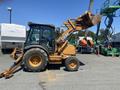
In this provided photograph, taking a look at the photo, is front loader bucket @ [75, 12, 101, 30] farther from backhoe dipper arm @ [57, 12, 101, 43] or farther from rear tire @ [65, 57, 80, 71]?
rear tire @ [65, 57, 80, 71]

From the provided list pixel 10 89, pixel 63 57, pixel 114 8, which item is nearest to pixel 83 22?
pixel 63 57

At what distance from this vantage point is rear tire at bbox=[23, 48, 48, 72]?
45.8ft

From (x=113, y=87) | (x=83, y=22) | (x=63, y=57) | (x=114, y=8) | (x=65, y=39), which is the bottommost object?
(x=113, y=87)

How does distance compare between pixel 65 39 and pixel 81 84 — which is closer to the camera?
pixel 81 84

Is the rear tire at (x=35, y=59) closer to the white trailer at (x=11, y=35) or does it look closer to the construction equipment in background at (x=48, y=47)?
the construction equipment in background at (x=48, y=47)

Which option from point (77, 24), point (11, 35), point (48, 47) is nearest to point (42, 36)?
point (48, 47)

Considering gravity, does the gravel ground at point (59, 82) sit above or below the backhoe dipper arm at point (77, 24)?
below

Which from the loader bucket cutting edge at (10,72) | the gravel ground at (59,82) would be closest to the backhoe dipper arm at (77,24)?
the loader bucket cutting edge at (10,72)

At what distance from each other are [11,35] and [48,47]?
12.7 m

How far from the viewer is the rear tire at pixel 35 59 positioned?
14.0 meters

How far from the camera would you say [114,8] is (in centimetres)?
3025

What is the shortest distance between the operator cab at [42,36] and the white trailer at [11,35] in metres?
12.0

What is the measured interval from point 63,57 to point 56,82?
12.7ft

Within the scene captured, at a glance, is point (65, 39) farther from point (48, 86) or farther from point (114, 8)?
point (114, 8)
